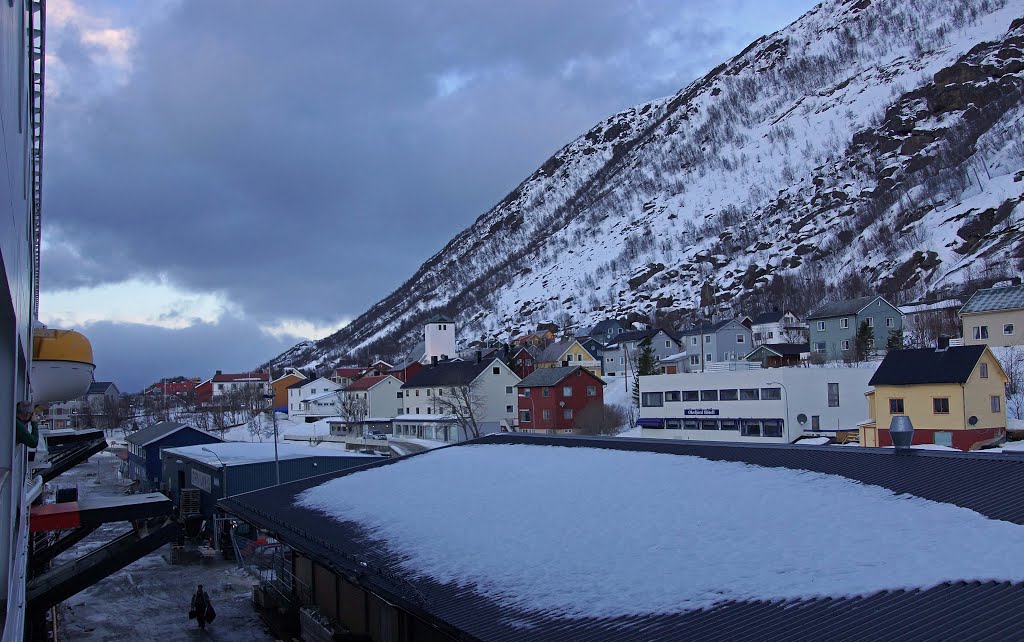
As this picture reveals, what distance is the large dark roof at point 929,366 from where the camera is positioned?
35000 mm

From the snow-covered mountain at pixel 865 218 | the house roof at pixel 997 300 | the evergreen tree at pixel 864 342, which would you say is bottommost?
the evergreen tree at pixel 864 342

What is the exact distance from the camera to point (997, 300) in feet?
178

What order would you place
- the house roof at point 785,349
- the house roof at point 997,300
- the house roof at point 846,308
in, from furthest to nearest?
the house roof at point 785,349, the house roof at point 846,308, the house roof at point 997,300

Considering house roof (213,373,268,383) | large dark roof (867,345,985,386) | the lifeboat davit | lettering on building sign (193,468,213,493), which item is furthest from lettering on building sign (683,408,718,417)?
house roof (213,373,268,383)

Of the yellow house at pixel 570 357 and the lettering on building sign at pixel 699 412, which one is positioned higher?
the yellow house at pixel 570 357

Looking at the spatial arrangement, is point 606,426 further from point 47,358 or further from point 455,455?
point 47,358

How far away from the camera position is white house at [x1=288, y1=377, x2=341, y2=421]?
92688 mm

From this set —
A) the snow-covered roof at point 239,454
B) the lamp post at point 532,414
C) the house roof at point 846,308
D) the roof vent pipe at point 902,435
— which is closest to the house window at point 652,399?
the lamp post at point 532,414

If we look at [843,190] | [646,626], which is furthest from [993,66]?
[646,626]

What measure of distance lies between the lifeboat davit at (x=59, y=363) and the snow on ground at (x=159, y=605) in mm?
8432

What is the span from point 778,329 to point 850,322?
2128 centimetres

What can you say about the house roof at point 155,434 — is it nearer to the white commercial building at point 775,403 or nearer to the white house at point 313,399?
the white commercial building at point 775,403

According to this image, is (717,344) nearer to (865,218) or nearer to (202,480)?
(202,480)

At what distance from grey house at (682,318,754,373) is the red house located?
25215 mm
